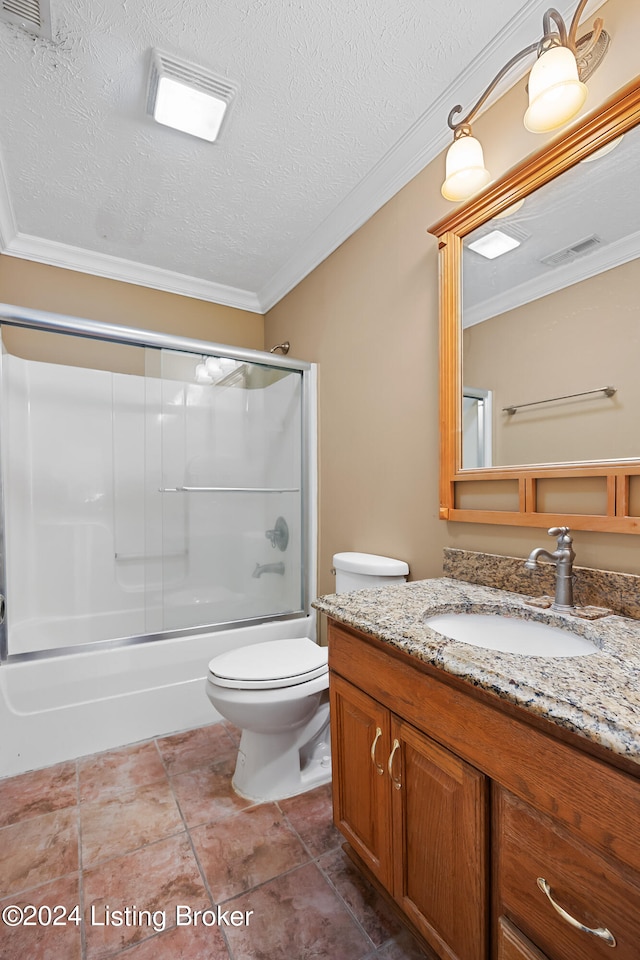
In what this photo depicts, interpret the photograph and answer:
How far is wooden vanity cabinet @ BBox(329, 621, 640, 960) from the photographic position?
0.59 meters

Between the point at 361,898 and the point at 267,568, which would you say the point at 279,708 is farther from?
the point at 267,568

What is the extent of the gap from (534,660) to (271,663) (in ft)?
3.43

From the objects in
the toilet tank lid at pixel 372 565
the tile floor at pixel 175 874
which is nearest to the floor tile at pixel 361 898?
the tile floor at pixel 175 874

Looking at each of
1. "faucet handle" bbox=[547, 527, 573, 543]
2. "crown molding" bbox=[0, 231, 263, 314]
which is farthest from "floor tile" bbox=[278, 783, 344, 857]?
"crown molding" bbox=[0, 231, 263, 314]

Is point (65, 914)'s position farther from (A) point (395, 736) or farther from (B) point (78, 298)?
(B) point (78, 298)

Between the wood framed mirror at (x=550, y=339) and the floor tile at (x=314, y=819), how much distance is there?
106cm

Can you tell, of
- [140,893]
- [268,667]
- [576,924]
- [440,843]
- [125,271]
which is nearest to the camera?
[576,924]

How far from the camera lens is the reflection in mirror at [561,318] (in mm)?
1056

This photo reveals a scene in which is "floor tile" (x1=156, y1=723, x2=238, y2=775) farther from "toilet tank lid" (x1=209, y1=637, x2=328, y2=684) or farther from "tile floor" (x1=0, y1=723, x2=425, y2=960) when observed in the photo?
"toilet tank lid" (x1=209, y1=637, x2=328, y2=684)

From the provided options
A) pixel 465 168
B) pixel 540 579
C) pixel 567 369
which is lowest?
pixel 540 579

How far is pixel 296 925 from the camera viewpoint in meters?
1.10

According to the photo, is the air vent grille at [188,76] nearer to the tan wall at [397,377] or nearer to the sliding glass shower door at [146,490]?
the tan wall at [397,377]

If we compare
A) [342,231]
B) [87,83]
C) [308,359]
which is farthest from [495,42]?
[308,359]

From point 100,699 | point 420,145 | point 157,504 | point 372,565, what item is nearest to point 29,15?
point 420,145
